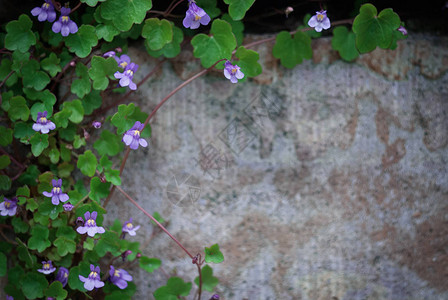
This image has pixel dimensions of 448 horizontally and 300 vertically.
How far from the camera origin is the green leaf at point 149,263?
1807 millimetres

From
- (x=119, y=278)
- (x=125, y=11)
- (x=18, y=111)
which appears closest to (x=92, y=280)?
(x=119, y=278)

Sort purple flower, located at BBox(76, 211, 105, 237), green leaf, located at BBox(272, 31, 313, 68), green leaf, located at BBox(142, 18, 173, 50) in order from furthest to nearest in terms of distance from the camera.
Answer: green leaf, located at BBox(272, 31, 313, 68) → green leaf, located at BBox(142, 18, 173, 50) → purple flower, located at BBox(76, 211, 105, 237)

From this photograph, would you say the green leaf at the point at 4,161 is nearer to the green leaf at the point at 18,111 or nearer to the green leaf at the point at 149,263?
the green leaf at the point at 18,111

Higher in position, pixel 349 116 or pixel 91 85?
pixel 91 85

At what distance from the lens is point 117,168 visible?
1.87 metres

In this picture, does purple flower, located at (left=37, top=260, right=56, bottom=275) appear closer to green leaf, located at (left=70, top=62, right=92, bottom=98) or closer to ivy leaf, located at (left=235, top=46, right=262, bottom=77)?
green leaf, located at (left=70, top=62, right=92, bottom=98)

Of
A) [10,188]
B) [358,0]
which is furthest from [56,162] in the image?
[358,0]

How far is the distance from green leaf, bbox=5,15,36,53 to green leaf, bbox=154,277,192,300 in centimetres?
92

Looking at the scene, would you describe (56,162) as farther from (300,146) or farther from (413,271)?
(413,271)

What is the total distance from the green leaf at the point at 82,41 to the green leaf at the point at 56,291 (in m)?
0.75

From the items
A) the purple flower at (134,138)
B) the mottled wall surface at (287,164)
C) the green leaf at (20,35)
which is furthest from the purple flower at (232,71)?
the green leaf at (20,35)

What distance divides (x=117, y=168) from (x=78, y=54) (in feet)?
1.40

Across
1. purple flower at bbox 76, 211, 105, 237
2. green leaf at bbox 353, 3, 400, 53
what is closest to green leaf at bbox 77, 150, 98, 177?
purple flower at bbox 76, 211, 105, 237

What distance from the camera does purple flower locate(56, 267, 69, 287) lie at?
176cm
